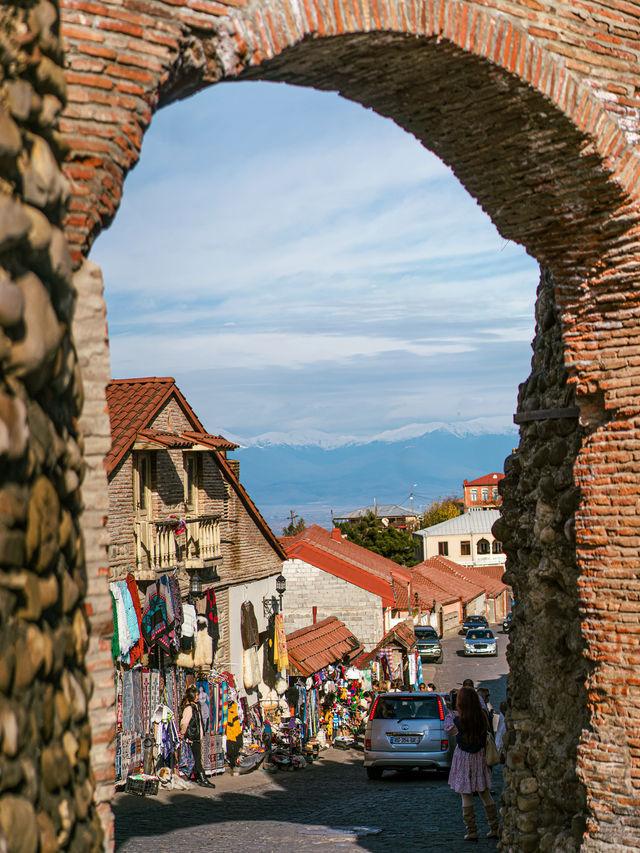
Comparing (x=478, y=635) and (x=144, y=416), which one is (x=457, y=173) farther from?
(x=478, y=635)

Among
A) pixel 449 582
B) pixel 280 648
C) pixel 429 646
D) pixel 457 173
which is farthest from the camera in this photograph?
pixel 449 582

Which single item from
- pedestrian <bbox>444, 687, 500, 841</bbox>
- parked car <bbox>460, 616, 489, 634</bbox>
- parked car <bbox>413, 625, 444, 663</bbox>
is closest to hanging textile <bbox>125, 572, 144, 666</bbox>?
pedestrian <bbox>444, 687, 500, 841</bbox>

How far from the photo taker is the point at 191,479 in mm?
20953

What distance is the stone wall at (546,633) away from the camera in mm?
7508

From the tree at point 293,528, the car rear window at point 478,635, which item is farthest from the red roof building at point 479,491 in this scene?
the car rear window at point 478,635

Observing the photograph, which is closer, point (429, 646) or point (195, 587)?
point (195, 587)

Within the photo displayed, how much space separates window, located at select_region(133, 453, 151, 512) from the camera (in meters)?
18.4

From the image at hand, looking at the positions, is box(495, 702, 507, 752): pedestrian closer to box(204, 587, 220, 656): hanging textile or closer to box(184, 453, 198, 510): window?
box(204, 587, 220, 656): hanging textile

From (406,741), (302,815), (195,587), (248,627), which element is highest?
(195,587)

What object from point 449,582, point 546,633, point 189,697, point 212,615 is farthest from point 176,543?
point 449,582

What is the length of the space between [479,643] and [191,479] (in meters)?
28.1

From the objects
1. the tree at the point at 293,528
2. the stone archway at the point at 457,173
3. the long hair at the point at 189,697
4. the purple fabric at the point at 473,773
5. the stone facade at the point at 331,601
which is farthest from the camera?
the tree at the point at 293,528

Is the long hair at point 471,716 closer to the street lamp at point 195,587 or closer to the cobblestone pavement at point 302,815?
the cobblestone pavement at point 302,815

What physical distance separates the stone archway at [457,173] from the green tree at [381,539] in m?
49.6
